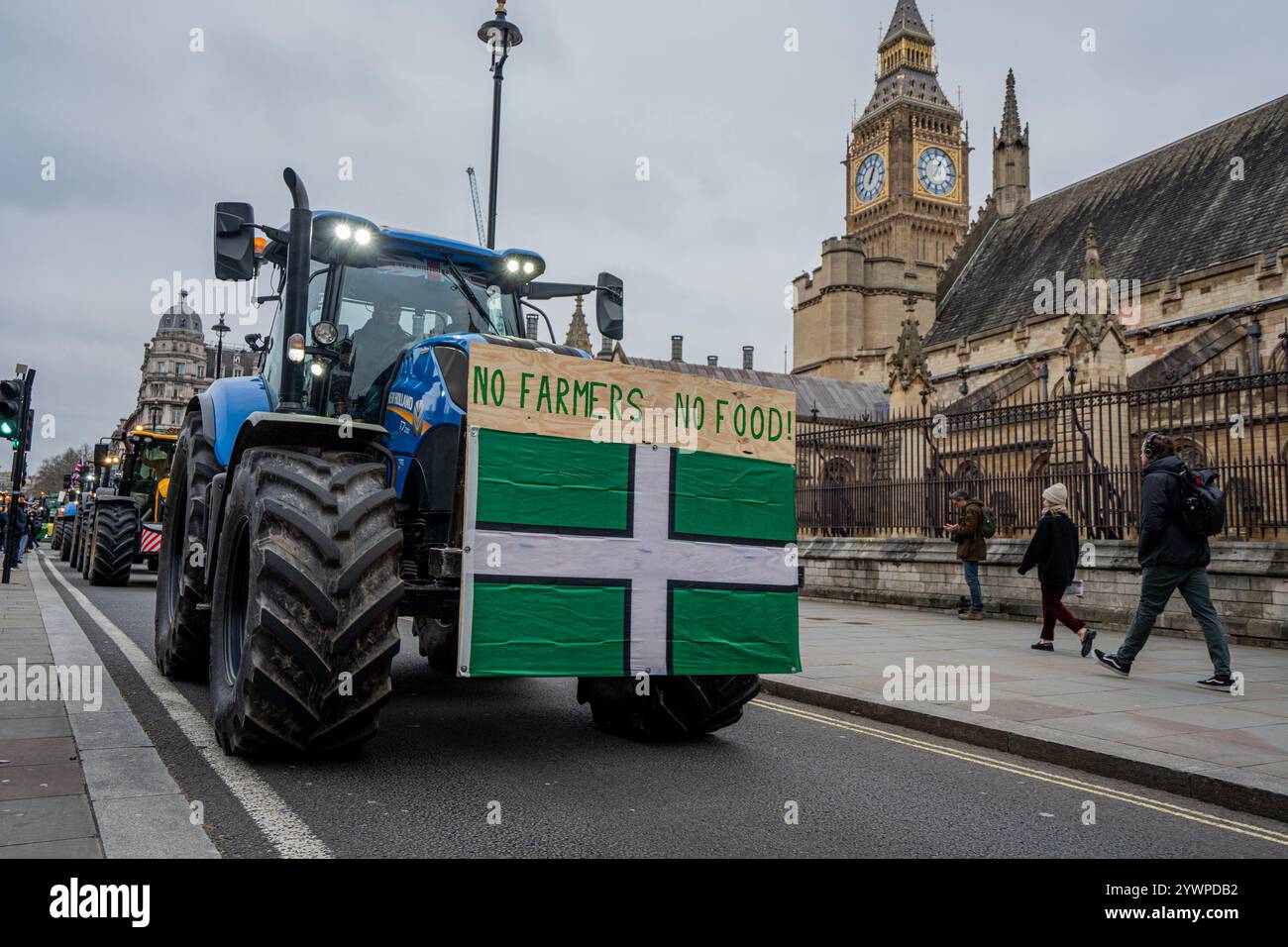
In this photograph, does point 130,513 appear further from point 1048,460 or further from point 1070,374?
point 1070,374

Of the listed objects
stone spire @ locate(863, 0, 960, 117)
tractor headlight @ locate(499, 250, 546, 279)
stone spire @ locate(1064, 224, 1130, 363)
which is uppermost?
stone spire @ locate(863, 0, 960, 117)

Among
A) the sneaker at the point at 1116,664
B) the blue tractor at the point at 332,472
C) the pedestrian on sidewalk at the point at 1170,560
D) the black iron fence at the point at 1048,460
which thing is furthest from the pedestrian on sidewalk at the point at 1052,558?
the blue tractor at the point at 332,472

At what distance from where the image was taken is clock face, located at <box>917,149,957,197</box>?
3386 inches

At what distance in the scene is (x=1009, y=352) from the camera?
3828cm

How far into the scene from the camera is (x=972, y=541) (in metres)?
14.3

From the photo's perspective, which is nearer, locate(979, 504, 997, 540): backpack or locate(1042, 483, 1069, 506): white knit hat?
locate(1042, 483, 1069, 506): white knit hat

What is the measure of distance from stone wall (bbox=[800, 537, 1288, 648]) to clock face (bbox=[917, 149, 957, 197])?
75.2 metres

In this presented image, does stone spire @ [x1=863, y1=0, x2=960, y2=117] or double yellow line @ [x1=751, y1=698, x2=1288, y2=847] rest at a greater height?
stone spire @ [x1=863, y1=0, x2=960, y2=117]

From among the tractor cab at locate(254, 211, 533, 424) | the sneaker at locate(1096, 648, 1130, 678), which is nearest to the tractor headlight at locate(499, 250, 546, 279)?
the tractor cab at locate(254, 211, 533, 424)

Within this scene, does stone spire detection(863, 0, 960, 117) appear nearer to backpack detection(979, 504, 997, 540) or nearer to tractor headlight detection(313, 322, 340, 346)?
backpack detection(979, 504, 997, 540)

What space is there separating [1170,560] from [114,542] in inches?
671

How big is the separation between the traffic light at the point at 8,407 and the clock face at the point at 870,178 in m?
80.7

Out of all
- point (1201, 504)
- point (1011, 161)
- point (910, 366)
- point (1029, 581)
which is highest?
point (1011, 161)

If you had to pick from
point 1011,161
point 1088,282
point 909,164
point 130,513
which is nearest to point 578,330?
point 1011,161
